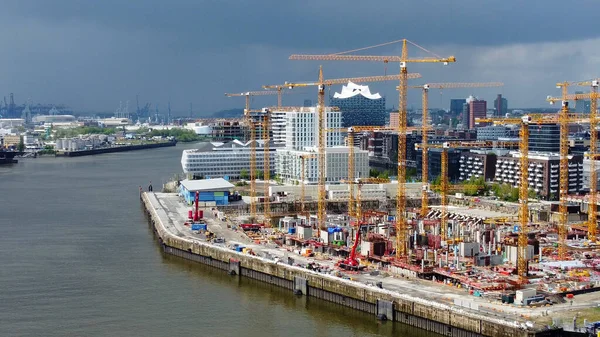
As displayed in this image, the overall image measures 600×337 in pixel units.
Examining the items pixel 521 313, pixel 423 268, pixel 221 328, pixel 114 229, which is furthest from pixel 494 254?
pixel 114 229

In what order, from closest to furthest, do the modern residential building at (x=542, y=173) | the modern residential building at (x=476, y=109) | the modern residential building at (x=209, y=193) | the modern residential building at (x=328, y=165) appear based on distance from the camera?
the modern residential building at (x=209, y=193) < the modern residential building at (x=542, y=173) < the modern residential building at (x=328, y=165) < the modern residential building at (x=476, y=109)

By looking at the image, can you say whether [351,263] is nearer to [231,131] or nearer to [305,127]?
[305,127]

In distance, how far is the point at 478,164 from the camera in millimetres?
31906

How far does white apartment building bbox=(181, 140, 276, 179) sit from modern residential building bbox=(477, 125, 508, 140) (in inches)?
806

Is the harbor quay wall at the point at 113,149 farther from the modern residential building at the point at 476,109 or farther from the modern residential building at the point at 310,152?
the modern residential building at the point at 476,109

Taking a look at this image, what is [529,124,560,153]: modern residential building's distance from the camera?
36438mm

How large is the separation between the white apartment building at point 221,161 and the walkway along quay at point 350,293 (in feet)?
42.2

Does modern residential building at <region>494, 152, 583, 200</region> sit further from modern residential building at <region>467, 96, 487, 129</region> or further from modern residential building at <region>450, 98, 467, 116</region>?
modern residential building at <region>450, 98, 467, 116</region>

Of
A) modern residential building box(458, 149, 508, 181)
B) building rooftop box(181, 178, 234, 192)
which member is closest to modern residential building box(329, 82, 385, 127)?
modern residential building box(458, 149, 508, 181)

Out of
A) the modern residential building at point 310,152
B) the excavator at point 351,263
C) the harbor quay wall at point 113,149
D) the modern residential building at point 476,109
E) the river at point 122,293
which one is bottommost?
the river at point 122,293

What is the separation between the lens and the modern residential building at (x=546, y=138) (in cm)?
3644

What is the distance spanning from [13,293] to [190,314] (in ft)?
12.0

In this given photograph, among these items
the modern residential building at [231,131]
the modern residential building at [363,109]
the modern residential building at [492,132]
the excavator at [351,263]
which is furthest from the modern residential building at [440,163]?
the modern residential building at [363,109]

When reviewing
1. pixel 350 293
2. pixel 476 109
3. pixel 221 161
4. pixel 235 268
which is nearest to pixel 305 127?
pixel 221 161
